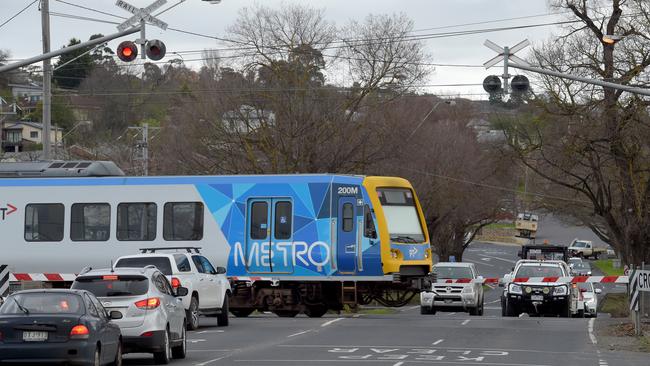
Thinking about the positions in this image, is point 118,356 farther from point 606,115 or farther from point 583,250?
point 583,250

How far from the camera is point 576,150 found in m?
48.8

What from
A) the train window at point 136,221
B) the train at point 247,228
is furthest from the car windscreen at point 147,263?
the train window at point 136,221

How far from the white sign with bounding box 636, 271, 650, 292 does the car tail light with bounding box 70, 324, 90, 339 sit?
1478 cm

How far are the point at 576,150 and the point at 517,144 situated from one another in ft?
17.6

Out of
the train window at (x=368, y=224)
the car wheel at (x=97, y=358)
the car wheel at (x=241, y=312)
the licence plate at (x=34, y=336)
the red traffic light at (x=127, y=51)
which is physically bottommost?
the car wheel at (x=241, y=312)

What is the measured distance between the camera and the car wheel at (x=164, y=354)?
19.5 m

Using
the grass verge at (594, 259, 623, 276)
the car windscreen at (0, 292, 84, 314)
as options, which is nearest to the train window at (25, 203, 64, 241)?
the car windscreen at (0, 292, 84, 314)

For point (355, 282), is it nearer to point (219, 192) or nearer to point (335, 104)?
Answer: point (219, 192)

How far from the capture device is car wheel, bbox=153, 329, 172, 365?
1945cm

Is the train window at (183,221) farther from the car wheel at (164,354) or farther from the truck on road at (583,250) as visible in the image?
the truck on road at (583,250)

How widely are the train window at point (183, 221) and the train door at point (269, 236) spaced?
1.49 meters

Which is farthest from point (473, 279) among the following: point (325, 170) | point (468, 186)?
point (468, 186)

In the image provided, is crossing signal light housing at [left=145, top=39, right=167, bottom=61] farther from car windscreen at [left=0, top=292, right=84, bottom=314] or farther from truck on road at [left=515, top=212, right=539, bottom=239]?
truck on road at [left=515, top=212, right=539, bottom=239]

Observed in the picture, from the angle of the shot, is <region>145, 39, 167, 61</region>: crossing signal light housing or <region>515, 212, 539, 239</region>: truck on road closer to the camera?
<region>145, 39, 167, 61</region>: crossing signal light housing
